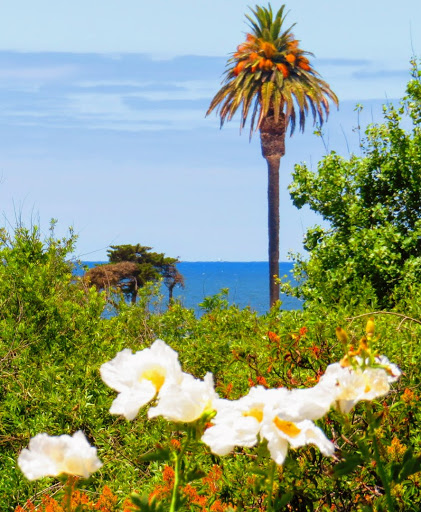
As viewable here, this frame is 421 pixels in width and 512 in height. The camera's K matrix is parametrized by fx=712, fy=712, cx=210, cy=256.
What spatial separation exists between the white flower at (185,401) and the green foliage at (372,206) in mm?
8625

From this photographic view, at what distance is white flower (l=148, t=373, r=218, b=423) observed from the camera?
5.21ft

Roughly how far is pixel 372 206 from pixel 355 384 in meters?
9.91

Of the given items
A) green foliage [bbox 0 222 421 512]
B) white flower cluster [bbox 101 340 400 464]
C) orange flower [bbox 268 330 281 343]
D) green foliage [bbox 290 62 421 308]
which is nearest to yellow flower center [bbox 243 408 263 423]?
white flower cluster [bbox 101 340 400 464]

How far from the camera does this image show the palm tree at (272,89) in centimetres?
2348

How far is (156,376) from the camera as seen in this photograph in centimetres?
174

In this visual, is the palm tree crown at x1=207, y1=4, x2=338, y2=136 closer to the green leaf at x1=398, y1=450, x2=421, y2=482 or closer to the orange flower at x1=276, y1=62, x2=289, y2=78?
the orange flower at x1=276, y1=62, x2=289, y2=78

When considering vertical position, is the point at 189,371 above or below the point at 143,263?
above

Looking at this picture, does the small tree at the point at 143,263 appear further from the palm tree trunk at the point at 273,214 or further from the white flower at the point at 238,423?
the white flower at the point at 238,423

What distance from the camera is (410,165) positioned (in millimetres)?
11055

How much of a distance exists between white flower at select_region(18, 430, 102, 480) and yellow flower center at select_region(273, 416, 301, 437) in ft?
1.36

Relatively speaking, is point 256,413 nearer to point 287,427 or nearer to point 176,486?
point 287,427

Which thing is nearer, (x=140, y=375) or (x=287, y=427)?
(x=287, y=427)

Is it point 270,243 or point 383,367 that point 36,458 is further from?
point 270,243

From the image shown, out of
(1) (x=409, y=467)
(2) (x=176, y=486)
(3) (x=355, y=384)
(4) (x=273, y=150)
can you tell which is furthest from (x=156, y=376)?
(4) (x=273, y=150)
